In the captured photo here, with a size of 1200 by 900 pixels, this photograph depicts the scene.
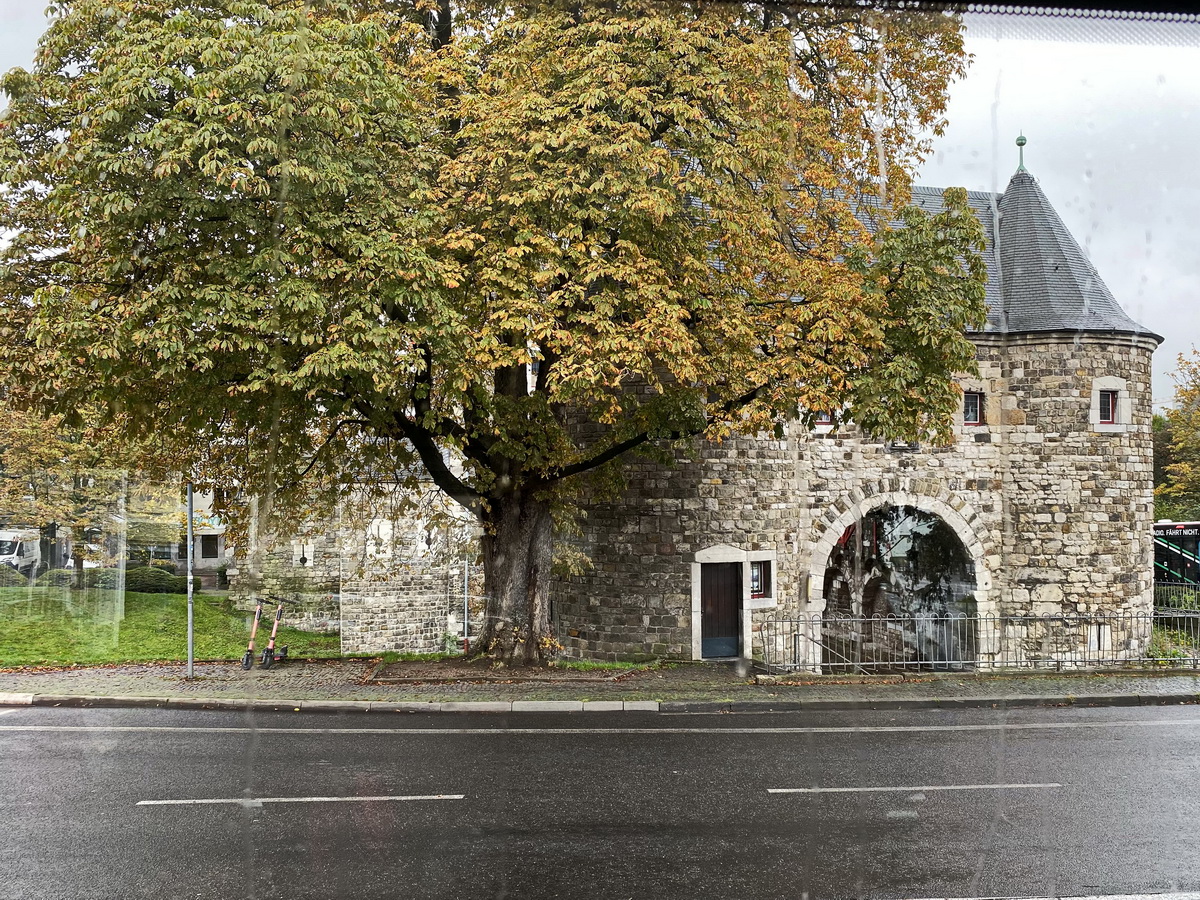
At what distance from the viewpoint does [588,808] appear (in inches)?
297

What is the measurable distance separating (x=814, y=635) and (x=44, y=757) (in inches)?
539

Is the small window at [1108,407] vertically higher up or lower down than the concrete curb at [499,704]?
higher up

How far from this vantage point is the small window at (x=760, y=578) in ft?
60.5

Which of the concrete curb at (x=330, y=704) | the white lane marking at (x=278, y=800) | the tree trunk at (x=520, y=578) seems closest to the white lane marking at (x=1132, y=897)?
the white lane marking at (x=278, y=800)

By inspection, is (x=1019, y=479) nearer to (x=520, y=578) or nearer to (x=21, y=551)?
(x=520, y=578)

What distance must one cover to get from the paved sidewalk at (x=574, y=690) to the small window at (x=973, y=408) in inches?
283

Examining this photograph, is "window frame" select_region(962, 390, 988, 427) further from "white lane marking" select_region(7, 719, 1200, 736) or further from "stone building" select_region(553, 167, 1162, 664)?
"white lane marking" select_region(7, 719, 1200, 736)

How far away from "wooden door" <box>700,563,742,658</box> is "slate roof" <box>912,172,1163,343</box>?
27.6ft

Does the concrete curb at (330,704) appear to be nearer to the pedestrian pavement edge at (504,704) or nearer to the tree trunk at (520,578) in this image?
the pedestrian pavement edge at (504,704)

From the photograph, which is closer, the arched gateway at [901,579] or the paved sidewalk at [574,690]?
the paved sidewalk at [574,690]

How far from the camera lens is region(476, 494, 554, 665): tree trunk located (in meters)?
14.8

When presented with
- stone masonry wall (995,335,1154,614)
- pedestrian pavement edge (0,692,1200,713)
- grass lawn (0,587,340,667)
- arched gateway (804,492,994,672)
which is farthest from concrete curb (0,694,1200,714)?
stone masonry wall (995,335,1154,614)

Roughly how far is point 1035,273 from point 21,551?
92.4 ft

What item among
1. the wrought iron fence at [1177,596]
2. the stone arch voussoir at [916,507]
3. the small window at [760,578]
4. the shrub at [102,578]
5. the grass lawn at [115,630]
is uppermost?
the stone arch voussoir at [916,507]
